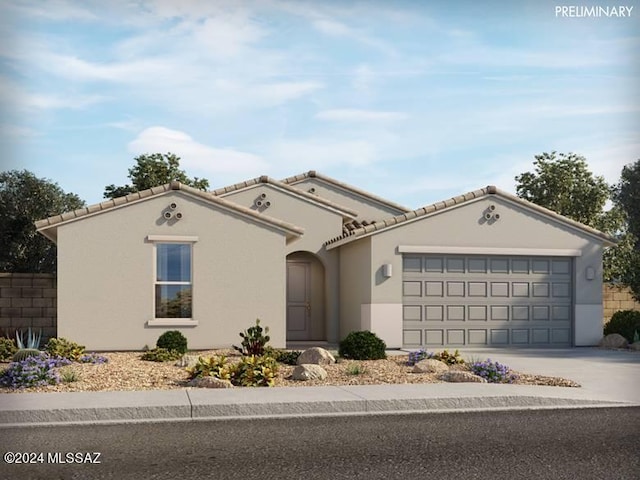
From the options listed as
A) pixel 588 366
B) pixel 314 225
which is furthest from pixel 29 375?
pixel 314 225

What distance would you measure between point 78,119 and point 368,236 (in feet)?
35.2

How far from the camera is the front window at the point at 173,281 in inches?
716

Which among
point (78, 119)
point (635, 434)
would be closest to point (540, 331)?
point (635, 434)

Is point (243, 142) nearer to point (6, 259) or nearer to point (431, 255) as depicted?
point (431, 255)

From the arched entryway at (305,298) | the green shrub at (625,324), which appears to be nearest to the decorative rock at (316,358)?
the arched entryway at (305,298)

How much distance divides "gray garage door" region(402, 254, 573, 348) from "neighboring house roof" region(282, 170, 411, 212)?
5582 mm

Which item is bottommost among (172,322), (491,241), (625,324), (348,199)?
(625,324)

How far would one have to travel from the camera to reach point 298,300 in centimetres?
2248

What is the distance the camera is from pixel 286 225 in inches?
745

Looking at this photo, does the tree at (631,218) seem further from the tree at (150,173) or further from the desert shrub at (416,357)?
the tree at (150,173)

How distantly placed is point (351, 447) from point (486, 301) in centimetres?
1263

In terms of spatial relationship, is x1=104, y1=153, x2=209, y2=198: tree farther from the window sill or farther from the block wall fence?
the window sill

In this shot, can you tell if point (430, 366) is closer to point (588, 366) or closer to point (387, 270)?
point (588, 366)

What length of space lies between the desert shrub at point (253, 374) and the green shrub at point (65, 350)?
4.41m
